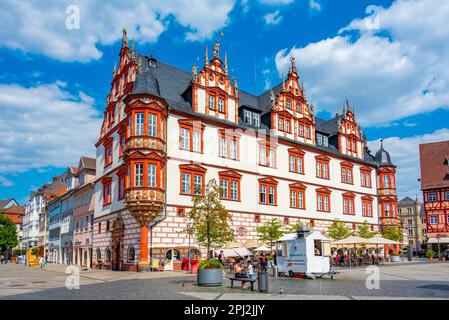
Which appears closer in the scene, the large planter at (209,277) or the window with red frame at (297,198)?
the large planter at (209,277)

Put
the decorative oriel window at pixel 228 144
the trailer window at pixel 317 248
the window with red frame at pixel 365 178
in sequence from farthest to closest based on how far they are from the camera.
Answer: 1. the window with red frame at pixel 365 178
2. the decorative oriel window at pixel 228 144
3. the trailer window at pixel 317 248

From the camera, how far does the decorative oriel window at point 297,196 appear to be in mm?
46969

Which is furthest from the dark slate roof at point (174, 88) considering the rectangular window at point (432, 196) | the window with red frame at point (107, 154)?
the rectangular window at point (432, 196)

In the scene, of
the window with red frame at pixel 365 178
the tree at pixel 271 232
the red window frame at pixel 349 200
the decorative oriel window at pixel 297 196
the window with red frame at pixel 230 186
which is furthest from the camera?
the window with red frame at pixel 365 178

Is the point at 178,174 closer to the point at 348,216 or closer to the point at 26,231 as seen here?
the point at 348,216

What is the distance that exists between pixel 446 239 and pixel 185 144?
47292mm

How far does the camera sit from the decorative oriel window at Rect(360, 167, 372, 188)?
187ft

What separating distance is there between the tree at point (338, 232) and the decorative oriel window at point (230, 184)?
1278 cm

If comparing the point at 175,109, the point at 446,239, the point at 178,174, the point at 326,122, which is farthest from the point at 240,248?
the point at 446,239

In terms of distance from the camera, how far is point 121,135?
39.8m

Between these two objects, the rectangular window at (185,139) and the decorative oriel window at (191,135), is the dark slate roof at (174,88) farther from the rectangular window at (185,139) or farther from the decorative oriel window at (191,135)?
the rectangular window at (185,139)

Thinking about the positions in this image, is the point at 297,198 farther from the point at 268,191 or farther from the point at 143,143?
the point at 143,143

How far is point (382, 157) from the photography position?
60469 mm

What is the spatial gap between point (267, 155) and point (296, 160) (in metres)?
4.57
